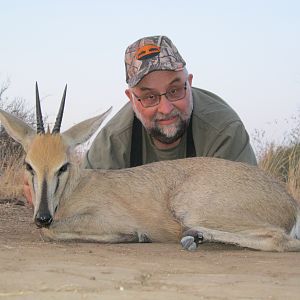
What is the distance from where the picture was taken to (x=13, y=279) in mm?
3521

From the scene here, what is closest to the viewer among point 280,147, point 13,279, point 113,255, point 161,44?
point 13,279

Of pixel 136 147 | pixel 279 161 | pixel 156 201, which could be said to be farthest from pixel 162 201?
pixel 279 161

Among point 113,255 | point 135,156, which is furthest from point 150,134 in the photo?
point 113,255

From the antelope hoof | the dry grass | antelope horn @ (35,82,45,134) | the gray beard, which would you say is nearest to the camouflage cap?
the gray beard

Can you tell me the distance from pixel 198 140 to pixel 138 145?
812 mm

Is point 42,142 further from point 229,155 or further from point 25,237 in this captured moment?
point 229,155

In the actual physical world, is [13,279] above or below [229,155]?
above

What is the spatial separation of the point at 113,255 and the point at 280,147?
411 inches

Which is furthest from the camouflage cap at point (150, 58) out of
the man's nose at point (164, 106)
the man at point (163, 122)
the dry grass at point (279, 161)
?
the dry grass at point (279, 161)

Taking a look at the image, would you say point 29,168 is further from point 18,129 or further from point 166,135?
point 166,135

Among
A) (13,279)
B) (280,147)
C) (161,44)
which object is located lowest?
(280,147)

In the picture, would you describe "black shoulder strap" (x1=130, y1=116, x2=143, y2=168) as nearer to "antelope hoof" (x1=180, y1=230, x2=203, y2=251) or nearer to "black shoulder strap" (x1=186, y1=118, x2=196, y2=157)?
"black shoulder strap" (x1=186, y1=118, x2=196, y2=157)

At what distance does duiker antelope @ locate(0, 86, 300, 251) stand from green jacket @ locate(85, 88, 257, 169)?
145 cm

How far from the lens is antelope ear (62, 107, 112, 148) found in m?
6.79
